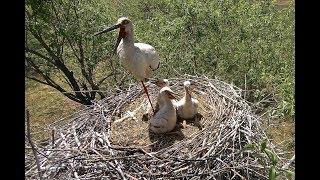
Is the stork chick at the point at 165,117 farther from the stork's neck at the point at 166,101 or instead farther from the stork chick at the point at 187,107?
the stork chick at the point at 187,107

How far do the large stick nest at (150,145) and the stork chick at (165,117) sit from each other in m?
0.10

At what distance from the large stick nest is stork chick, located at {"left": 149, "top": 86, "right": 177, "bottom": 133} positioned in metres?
0.10

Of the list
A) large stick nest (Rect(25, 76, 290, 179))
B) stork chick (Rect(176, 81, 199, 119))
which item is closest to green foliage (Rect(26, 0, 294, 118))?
large stick nest (Rect(25, 76, 290, 179))

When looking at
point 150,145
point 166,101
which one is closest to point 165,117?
point 166,101

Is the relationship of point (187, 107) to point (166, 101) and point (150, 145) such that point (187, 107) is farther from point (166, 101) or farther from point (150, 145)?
point (150, 145)

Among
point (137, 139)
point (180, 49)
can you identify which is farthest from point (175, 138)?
point (180, 49)

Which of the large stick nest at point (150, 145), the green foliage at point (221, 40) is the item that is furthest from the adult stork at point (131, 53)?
the green foliage at point (221, 40)

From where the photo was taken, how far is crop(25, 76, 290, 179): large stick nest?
4457mm

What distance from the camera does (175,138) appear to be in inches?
215

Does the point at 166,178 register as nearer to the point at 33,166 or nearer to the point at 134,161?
the point at 134,161

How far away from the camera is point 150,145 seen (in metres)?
5.31

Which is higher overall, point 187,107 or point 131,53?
point 131,53

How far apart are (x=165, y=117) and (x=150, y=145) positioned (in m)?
0.40

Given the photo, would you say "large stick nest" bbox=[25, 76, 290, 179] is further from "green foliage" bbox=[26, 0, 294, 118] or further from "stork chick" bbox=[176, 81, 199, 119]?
"green foliage" bbox=[26, 0, 294, 118]
